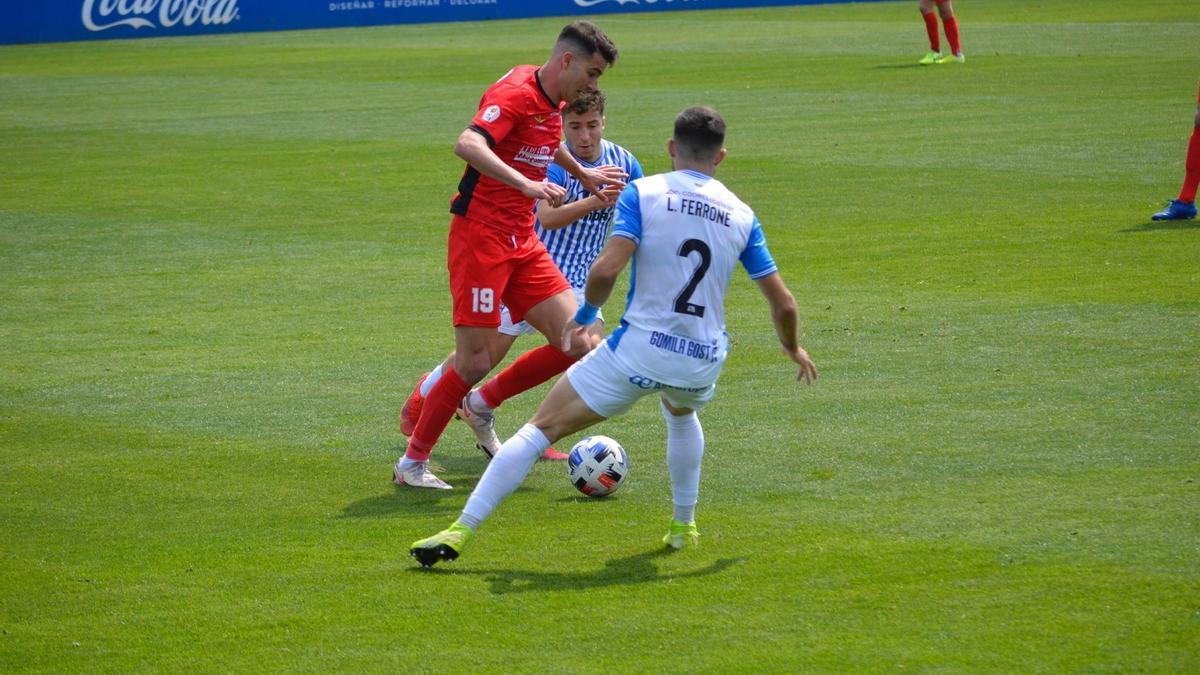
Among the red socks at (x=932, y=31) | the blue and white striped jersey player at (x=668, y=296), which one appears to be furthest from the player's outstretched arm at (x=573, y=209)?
the red socks at (x=932, y=31)

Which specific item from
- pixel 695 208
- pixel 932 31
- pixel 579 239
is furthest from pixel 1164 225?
pixel 932 31

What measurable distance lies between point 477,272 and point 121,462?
2314 mm

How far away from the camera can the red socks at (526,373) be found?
804 cm

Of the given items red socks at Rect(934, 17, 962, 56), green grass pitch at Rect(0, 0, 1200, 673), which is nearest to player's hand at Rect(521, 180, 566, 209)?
green grass pitch at Rect(0, 0, 1200, 673)

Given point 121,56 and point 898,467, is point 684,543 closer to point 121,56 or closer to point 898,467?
point 898,467

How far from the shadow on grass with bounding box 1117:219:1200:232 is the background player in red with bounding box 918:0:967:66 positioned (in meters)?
14.1

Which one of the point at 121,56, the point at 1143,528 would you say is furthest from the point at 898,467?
the point at 121,56

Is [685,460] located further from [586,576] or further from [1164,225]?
[1164,225]

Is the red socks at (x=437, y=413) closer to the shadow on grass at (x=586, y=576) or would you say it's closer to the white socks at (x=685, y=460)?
the shadow on grass at (x=586, y=576)

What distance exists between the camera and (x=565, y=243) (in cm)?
859

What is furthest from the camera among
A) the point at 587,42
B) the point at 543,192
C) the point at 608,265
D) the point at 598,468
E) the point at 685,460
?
the point at 598,468

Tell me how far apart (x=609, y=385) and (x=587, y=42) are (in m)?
1.83

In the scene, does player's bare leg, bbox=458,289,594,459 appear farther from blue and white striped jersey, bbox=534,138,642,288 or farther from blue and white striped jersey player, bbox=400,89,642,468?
blue and white striped jersey, bbox=534,138,642,288

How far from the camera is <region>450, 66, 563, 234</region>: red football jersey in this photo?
7.29 meters
